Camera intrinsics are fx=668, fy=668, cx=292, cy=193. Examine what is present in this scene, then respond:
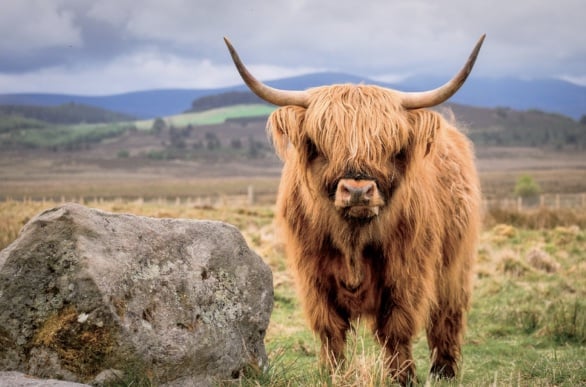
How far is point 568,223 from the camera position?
18.7m

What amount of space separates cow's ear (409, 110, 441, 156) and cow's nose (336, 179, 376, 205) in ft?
2.20

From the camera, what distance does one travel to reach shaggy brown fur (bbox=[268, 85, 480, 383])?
416cm

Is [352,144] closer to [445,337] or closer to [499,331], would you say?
[445,337]

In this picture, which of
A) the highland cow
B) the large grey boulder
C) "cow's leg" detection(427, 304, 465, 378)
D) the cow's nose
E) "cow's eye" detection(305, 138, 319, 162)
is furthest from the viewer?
"cow's leg" detection(427, 304, 465, 378)

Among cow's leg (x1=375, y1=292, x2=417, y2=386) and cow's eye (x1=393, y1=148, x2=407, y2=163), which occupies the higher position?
cow's eye (x1=393, y1=148, x2=407, y2=163)

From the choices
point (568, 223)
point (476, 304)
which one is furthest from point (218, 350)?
point (568, 223)

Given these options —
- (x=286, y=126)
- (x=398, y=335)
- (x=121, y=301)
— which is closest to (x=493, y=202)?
(x=398, y=335)

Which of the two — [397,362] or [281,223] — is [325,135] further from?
[397,362]

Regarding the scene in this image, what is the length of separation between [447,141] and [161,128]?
157 metres

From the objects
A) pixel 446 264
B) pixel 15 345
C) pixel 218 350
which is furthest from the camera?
pixel 446 264

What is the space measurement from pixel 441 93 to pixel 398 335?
5.46ft

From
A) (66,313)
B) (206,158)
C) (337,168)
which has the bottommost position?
(206,158)

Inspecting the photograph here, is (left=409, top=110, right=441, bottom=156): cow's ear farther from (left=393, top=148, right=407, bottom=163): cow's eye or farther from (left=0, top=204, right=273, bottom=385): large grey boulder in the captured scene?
(left=0, top=204, right=273, bottom=385): large grey boulder

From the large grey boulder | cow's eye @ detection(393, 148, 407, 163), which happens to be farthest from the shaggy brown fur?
the large grey boulder
